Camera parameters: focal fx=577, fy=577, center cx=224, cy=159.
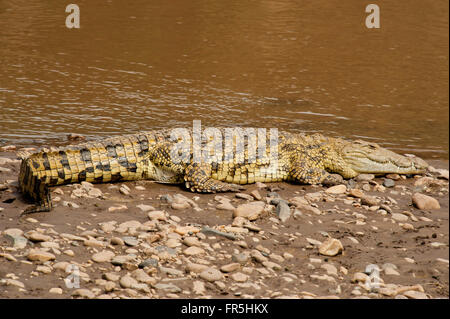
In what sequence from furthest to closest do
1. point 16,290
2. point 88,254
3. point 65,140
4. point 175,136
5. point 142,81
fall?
point 142,81
point 65,140
point 175,136
point 88,254
point 16,290

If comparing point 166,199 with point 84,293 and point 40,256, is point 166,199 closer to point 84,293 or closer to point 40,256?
point 40,256

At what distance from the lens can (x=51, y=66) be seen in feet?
39.4

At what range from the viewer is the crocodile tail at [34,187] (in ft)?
18.7

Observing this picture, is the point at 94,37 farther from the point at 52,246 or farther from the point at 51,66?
the point at 52,246

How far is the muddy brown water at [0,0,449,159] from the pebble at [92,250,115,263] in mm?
4075

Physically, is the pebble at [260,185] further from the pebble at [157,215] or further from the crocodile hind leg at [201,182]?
the pebble at [157,215]

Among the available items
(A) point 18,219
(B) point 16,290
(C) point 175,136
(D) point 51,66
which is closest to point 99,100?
(D) point 51,66

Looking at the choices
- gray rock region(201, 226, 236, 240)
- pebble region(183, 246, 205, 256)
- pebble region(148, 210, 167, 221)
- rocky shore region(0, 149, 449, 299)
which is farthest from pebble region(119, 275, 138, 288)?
pebble region(148, 210, 167, 221)

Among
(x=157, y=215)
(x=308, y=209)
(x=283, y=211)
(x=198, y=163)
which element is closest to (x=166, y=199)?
(x=157, y=215)

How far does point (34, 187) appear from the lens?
5.93 meters

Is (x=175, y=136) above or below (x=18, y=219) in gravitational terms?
above

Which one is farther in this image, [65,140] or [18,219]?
[65,140]

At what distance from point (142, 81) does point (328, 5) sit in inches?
378

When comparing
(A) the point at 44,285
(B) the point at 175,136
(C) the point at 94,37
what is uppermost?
(C) the point at 94,37
